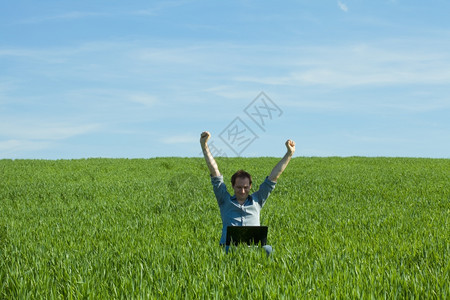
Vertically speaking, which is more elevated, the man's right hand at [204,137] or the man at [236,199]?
the man's right hand at [204,137]

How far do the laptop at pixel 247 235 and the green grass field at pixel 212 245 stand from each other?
7.3 inches

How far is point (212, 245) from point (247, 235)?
1.67 m

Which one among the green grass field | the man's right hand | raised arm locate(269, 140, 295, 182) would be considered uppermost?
the man's right hand

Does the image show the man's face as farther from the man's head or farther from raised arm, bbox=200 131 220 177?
raised arm, bbox=200 131 220 177

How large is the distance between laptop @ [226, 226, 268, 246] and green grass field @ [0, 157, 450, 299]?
18cm

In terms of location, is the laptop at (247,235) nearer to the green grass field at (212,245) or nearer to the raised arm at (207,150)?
the green grass field at (212,245)

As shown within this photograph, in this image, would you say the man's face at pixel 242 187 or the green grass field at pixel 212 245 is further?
the man's face at pixel 242 187

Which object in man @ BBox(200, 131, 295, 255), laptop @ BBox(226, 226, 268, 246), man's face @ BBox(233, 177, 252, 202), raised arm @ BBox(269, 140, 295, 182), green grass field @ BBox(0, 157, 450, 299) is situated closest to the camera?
green grass field @ BBox(0, 157, 450, 299)

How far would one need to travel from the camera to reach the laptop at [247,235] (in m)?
5.64

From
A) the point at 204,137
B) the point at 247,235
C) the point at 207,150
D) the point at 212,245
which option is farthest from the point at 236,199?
the point at 212,245

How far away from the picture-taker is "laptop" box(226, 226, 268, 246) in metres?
5.64

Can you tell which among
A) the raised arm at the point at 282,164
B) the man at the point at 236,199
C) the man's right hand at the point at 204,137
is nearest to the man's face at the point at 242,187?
the man at the point at 236,199

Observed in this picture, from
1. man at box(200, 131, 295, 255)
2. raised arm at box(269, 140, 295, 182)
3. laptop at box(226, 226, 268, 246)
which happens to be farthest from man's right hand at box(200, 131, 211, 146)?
laptop at box(226, 226, 268, 246)

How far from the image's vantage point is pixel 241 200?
6.18 meters
